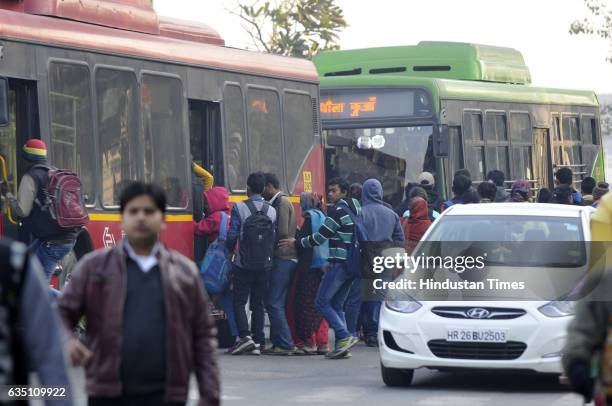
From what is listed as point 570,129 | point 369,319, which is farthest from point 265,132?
point 570,129

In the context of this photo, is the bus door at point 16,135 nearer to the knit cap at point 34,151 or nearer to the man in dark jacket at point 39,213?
the man in dark jacket at point 39,213

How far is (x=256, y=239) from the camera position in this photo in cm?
1528

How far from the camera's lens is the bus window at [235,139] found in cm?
1703

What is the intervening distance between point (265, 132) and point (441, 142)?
3.49m

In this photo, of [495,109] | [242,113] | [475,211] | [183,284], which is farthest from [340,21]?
[183,284]

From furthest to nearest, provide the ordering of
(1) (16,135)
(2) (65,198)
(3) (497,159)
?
1. (3) (497,159)
2. (1) (16,135)
3. (2) (65,198)

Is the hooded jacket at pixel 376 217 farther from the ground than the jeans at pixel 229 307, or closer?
farther from the ground

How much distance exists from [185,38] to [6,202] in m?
4.47

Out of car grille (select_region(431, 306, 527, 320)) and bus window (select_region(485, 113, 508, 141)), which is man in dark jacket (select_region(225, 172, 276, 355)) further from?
bus window (select_region(485, 113, 508, 141))

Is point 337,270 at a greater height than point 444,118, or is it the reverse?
point 444,118

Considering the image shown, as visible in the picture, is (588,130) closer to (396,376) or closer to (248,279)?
(248,279)

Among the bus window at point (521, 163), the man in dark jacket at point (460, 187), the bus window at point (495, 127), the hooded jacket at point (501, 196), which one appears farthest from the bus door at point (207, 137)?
the bus window at point (521, 163)

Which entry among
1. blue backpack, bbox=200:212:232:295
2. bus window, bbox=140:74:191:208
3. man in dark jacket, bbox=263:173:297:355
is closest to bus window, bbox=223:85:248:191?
bus window, bbox=140:74:191:208

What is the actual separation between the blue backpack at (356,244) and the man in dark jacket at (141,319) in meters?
9.42
